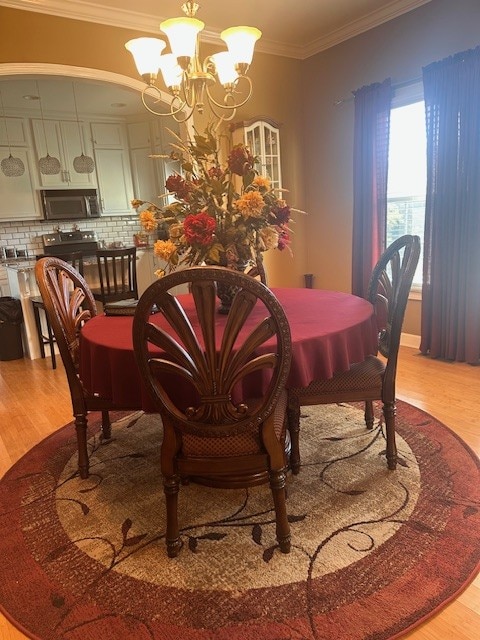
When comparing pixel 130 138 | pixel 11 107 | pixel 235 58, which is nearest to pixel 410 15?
pixel 235 58

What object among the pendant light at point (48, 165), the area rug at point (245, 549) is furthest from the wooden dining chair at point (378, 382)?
the pendant light at point (48, 165)

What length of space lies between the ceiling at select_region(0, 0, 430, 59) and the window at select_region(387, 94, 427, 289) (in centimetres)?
78

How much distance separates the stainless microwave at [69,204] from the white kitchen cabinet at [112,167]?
163mm

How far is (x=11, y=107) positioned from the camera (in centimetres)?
598

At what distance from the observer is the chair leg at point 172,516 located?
5.13ft

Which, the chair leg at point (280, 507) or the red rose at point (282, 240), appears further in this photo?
the red rose at point (282, 240)

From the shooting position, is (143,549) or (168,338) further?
(143,549)

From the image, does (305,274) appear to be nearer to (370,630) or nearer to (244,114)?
(244,114)

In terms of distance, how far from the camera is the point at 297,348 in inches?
63.3

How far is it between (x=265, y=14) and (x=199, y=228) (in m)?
2.86

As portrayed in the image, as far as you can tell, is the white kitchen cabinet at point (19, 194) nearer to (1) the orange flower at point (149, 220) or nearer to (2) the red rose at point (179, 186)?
(1) the orange flower at point (149, 220)

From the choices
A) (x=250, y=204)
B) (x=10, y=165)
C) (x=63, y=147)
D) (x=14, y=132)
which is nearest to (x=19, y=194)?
(x=10, y=165)

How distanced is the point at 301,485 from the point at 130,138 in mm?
6278

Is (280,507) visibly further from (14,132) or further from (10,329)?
(14,132)
